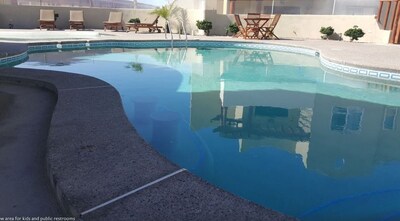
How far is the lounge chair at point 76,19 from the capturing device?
15.8 meters

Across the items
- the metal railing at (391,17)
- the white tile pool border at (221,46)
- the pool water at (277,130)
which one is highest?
the metal railing at (391,17)

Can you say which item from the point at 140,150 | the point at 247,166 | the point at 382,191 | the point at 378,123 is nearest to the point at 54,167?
the point at 140,150

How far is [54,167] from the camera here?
2.11 metres

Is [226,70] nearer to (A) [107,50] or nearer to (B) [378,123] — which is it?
(B) [378,123]

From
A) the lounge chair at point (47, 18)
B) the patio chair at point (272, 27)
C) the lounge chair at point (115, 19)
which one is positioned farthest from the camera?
the lounge chair at point (115, 19)

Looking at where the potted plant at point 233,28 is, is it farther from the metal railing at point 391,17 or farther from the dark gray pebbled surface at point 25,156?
the dark gray pebbled surface at point 25,156

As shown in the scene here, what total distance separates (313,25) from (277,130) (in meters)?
12.9

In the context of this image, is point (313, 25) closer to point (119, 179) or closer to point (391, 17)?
point (391, 17)

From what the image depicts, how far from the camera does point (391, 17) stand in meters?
13.0

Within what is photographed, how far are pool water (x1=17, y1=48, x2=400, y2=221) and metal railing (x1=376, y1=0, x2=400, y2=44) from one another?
7153 millimetres

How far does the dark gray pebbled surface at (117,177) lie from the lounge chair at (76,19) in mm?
14185

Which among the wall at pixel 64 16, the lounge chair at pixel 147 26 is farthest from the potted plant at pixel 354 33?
the lounge chair at pixel 147 26

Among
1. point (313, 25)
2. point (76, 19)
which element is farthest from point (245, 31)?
point (76, 19)

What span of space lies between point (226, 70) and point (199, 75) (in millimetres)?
Result: 1069
